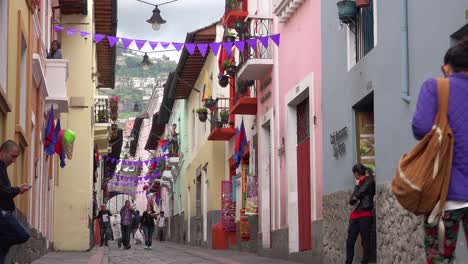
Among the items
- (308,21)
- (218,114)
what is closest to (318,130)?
(308,21)

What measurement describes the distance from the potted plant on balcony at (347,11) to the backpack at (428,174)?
888cm

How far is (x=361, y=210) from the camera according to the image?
1259cm

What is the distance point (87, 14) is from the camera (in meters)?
28.3

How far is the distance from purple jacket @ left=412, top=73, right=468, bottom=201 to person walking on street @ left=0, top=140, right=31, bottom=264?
4669 millimetres

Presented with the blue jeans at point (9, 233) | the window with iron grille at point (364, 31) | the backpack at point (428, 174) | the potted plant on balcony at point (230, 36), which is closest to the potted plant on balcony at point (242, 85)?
the potted plant on balcony at point (230, 36)

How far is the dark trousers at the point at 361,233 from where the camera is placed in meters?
12.4

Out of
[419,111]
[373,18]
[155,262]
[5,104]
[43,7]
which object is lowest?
[155,262]

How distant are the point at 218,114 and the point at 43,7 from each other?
10159mm

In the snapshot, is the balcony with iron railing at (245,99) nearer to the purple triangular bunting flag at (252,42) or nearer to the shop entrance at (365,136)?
the purple triangular bunting flag at (252,42)

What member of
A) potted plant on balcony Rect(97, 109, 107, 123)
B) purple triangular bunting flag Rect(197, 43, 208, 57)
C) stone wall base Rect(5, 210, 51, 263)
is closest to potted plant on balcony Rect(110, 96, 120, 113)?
potted plant on balcony Rect(97, 109, 107, 123)

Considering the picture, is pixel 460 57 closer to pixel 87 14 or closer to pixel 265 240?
pixel 265 240

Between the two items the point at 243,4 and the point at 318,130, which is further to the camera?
the point at 243,4

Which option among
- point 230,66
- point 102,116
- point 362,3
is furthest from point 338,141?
point 102,116

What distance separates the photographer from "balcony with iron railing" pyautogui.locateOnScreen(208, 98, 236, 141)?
28.2 meters
